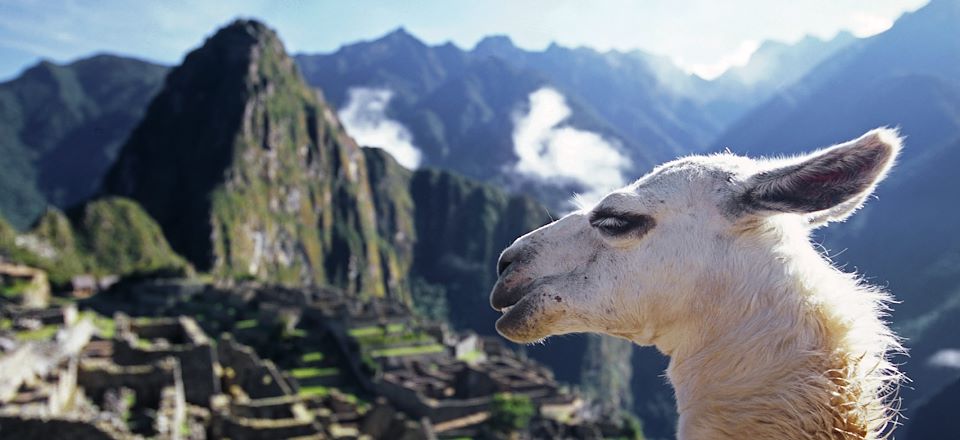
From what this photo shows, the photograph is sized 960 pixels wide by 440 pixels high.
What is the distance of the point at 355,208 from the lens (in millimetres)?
148375

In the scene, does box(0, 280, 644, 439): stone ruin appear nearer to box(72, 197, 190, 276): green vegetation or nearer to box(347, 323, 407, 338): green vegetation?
box(347, 323, 407, 338): green vegetation

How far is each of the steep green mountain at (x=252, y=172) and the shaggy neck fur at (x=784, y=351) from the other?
11704cm

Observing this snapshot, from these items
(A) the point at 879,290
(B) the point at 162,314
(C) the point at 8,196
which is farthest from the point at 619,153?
(A) the point at 879,290

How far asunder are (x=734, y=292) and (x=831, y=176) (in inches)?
18.2

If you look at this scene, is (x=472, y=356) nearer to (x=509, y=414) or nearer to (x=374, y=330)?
(x=374, y=330)

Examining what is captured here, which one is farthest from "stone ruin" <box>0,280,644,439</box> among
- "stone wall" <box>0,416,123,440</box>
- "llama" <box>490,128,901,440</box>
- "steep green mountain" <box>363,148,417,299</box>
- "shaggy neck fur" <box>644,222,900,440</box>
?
"steep green mountain" <box>363,148,417,299</box>

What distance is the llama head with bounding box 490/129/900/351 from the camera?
2.08 metres

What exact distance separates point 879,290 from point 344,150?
155m

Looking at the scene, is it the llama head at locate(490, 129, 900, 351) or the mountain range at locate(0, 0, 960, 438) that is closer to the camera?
the llama head at locate(490, 129, 900, 351)

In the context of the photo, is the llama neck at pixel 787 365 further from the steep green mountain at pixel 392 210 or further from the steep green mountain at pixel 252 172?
the steep green mountain at pixel 392 210

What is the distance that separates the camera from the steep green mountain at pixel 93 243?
191ft

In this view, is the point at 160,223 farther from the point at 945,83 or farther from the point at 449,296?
the point at 945,83

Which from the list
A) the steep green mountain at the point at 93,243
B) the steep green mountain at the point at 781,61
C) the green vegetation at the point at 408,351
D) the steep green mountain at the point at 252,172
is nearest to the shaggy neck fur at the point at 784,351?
the green vegetation at the point at 408,351

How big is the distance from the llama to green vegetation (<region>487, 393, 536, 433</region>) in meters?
22.4
